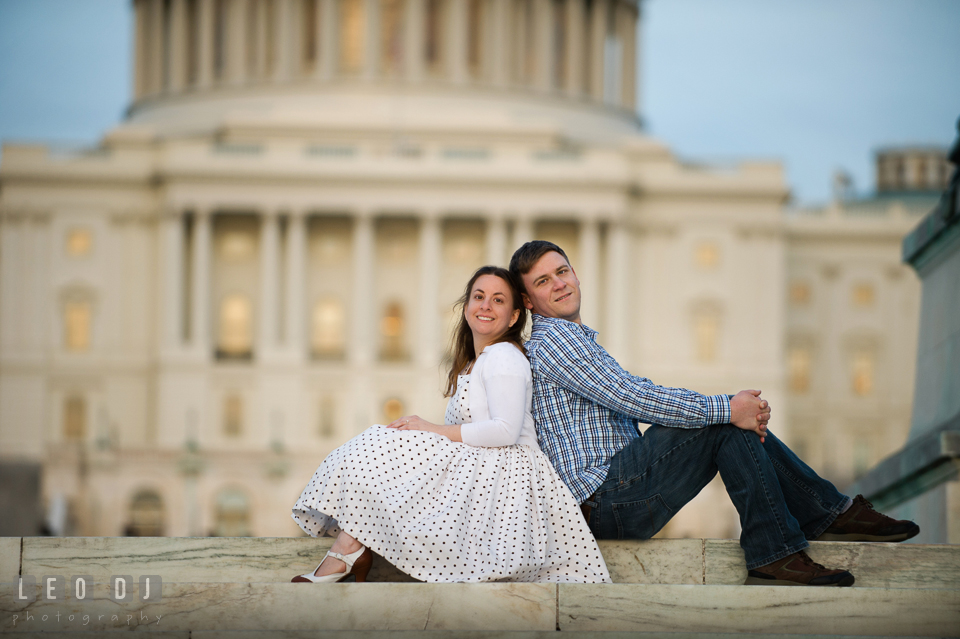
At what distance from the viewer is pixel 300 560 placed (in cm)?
745

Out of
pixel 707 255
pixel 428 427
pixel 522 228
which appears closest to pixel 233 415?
pixel 522 228

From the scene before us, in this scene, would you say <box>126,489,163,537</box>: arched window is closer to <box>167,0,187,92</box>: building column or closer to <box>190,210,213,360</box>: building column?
<box>190,210,213,360</box>: building column

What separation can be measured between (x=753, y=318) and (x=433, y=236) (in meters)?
12.5

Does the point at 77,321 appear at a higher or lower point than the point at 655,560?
higher

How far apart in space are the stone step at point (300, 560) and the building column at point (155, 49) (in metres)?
65.8

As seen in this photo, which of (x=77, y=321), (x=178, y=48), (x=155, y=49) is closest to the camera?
(x=77, y=321)

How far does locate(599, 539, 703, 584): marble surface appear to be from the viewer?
24.2 ft

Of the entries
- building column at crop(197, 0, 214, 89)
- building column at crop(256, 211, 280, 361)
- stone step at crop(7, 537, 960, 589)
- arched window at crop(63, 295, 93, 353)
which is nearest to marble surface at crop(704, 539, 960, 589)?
stone step at crop(7, 537, 960, 589)

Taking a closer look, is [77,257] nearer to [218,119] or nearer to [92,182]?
[92,182]

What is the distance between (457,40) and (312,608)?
6281cm

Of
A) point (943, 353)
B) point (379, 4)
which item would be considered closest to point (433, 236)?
point (379, 4)

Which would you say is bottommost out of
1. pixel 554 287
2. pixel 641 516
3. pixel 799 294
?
pixel 641 516

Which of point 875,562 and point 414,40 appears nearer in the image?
point 875,562

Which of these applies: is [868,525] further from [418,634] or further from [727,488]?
[418,634]
